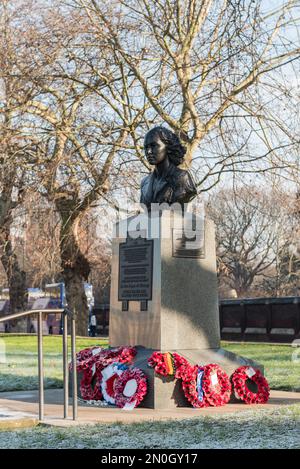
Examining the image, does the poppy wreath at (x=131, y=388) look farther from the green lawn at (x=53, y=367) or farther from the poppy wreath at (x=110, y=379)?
the green lawn at (x=53, y=367)

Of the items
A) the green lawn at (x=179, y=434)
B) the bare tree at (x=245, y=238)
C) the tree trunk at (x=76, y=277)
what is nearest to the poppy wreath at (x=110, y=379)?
the green lawn at (x=179, y=434)

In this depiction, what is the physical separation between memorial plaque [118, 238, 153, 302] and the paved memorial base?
1548 mm

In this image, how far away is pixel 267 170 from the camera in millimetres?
20094

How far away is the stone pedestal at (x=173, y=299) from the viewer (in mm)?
10859

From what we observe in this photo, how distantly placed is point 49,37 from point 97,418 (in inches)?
473

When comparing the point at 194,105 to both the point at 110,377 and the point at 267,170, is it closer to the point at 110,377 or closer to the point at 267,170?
the point at 267,170

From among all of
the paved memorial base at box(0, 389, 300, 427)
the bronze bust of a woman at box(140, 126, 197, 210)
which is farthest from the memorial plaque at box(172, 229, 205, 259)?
the paved memorial base at box(0, 389, 300, 427)

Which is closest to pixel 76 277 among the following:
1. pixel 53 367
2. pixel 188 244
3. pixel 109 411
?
pixel 53 367

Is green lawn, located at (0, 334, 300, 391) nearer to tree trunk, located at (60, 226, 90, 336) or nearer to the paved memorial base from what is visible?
the paved memorial base

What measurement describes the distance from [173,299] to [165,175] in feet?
5.57

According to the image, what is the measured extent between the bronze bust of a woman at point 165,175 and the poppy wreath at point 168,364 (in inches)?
81.8

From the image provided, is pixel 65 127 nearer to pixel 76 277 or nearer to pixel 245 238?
pixel 76 277

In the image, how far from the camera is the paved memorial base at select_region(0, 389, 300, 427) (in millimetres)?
9055

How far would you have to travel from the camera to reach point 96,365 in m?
11.2
